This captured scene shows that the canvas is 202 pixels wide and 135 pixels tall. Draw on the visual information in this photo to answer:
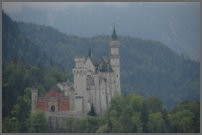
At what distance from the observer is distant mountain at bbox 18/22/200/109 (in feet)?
300

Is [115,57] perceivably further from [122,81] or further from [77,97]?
[122,81]

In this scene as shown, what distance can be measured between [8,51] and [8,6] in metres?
10.1

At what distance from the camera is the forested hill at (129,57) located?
79125 mm

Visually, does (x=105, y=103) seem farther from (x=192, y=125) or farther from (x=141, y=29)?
(x=141, y=29)

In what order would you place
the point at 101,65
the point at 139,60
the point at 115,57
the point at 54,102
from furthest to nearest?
the point at 139,60, the point at 115,57, the point at 101,65, the point at 54,102

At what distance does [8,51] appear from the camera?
2709 inches

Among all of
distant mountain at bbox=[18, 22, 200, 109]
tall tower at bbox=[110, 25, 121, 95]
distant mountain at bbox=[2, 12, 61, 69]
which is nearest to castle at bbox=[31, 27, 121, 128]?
tall tower at bbox=[110, 25, 121, 95]

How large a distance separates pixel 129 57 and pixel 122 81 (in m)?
11.2

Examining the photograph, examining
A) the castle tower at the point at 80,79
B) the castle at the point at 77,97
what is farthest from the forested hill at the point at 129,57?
the castle tower at the point at 80,79

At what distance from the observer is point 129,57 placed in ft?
369

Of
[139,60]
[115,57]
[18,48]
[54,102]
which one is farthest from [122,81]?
[54,102]

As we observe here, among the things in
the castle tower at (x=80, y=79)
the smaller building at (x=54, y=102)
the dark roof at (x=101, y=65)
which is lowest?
the smaller building at (x=54, y=102)

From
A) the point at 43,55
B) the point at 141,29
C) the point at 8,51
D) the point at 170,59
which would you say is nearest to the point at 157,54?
the point at 170,59

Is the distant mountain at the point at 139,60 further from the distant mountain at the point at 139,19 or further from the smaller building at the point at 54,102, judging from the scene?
the smaller building at the point at 54,102
